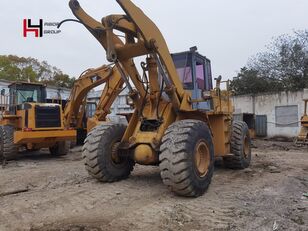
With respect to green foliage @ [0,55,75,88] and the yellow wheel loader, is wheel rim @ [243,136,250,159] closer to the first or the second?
the yellow wheel loader

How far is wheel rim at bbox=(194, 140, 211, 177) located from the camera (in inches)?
240

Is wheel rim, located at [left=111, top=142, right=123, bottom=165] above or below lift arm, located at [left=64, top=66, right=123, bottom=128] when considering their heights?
below

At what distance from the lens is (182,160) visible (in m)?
5.64

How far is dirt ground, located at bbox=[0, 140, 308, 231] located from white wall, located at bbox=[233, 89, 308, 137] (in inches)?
531

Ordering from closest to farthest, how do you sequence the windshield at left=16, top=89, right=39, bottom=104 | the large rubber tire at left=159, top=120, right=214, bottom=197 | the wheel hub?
the large rubber tire at left=159, top=120, right=214, bottom=197 → the wheel hub → the windshield at left=16, top=89, right=39, bottom=104

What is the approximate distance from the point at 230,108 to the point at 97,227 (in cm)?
547

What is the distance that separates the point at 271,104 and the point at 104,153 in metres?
17.5

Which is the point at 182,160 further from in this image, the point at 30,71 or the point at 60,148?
the point at 30,71

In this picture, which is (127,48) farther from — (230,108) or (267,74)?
(267,74)

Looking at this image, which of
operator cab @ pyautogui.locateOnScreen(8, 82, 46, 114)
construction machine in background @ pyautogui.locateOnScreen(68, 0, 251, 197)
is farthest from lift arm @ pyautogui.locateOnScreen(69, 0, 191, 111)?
operator cab @ pyautogui.locateOnScreen(8, 82, 46, 114)

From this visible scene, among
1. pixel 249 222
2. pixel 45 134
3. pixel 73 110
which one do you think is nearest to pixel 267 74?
pixel 73 110

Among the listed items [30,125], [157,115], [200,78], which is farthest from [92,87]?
[157,115]

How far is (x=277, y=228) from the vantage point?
4.34 meters

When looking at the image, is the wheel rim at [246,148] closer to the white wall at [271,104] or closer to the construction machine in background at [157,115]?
the construction machine in background at [157,115]
